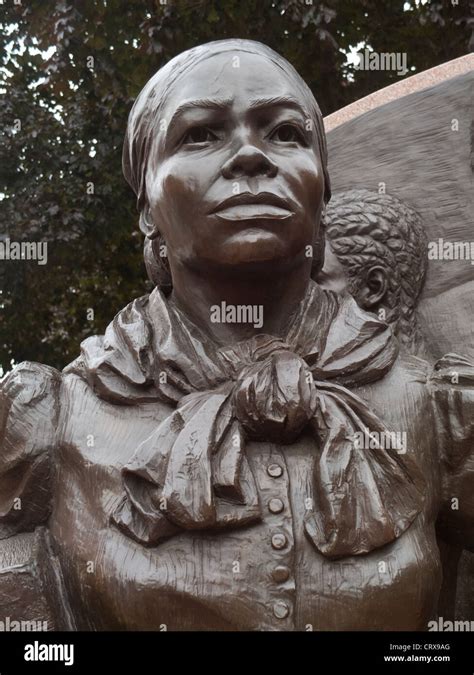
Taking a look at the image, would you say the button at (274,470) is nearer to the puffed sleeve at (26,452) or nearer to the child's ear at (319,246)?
the puffed sleeve at (26,452)

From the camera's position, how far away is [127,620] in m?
2.71

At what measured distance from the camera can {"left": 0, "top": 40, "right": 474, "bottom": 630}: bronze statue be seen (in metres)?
2.68

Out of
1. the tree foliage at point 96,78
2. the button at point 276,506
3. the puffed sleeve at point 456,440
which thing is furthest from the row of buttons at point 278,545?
the tree foliage at point 96,78

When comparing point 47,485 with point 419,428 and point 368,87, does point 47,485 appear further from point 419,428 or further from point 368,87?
point 368,87

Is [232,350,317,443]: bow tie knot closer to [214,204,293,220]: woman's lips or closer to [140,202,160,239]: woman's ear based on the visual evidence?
[214,204,293,220]: woman's lips

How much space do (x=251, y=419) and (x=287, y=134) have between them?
0.73 m

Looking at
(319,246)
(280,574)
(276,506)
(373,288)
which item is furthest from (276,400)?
(373,288)

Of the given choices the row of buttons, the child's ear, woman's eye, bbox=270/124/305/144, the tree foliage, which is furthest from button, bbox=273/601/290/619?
the tree foliage

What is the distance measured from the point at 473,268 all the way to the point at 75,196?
5.85 meters

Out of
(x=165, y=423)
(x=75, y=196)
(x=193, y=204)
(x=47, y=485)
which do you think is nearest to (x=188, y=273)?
(x=193, y=204)

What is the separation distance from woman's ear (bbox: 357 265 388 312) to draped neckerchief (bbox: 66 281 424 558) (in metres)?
1.31

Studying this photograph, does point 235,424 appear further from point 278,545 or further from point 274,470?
point 278,545

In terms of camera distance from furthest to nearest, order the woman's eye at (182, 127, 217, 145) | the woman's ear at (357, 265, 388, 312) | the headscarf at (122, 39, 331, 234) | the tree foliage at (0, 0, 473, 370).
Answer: the tree foliage at (0, 0, 473, 370) → the woman's ear at (357, 265, 388, 312) → the headscarf at (122, 39, 331, 234) → the woman's eye at (182, 127, 217, 145)

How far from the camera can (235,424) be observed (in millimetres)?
2797
